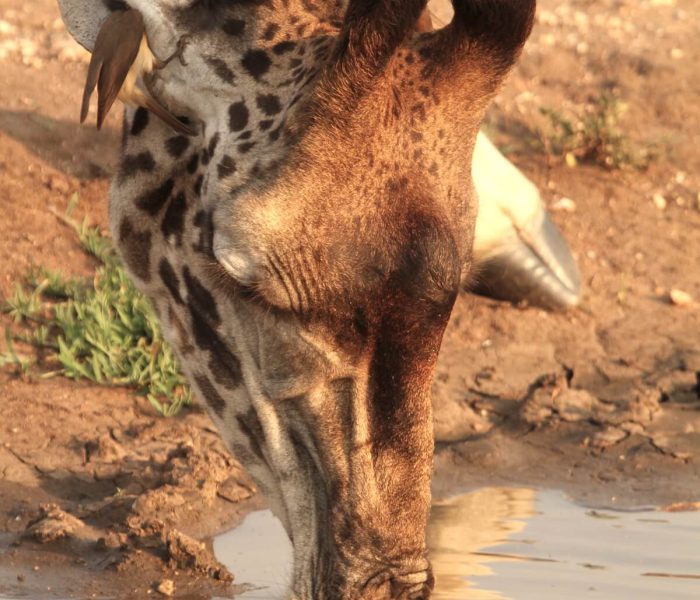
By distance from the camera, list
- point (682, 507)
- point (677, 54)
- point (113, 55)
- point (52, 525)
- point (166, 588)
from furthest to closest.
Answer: point (677, 54) → point (682, 507) → point (52, 525) → point (166, 588) → point (113, 55)

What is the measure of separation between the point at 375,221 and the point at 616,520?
104 inches

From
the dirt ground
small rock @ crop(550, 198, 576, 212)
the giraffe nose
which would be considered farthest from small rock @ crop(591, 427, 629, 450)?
the giraffe nose

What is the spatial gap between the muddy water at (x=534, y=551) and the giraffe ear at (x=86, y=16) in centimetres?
186

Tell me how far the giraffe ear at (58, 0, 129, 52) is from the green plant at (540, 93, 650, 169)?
4.73 metres

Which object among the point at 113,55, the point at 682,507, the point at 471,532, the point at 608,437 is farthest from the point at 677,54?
the point at 113,55

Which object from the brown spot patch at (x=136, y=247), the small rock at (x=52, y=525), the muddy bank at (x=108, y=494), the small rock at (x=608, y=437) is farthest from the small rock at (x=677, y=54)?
the brown spot patch at (x=136, y=247)

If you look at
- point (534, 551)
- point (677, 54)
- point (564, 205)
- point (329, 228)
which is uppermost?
point (677, 54)

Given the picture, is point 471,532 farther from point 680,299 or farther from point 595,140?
point 595,140

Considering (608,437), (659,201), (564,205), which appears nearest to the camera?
(608,437)

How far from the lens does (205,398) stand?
449 cm

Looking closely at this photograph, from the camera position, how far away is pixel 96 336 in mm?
6406

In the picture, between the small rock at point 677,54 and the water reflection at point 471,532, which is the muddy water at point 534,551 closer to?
the water reflection at point 471,532

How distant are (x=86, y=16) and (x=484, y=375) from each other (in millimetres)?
3316

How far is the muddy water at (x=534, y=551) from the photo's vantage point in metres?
5.29
